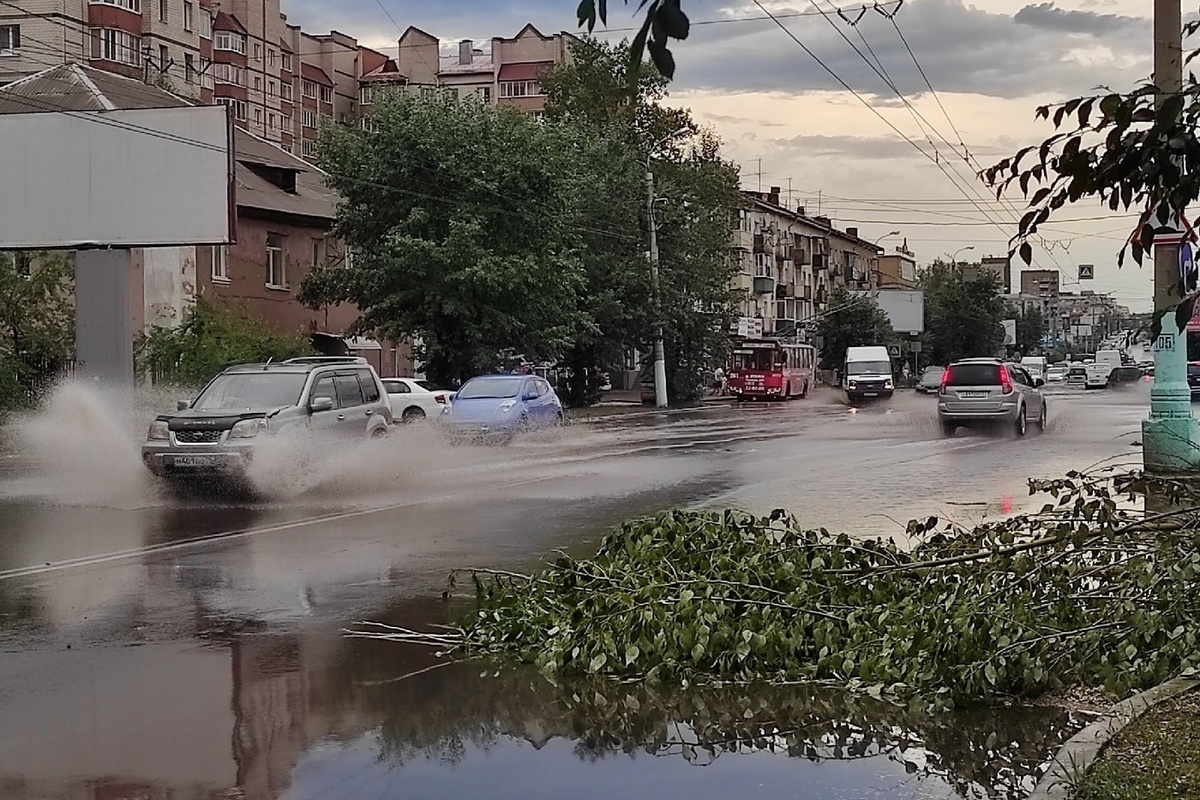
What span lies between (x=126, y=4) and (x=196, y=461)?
Answer: 59.1m

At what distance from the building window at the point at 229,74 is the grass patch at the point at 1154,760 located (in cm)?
8569

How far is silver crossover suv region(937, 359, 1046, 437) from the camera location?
32719 mm

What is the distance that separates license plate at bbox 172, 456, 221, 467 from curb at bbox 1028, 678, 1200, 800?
44.0 feet

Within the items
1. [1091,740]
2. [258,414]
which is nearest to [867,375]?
[258,414]

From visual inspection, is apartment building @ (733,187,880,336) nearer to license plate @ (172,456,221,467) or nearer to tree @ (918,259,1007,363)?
tree @ (918,259,1007,363)

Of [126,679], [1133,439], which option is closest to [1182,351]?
[1133,439]

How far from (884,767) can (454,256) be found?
35.3 meters

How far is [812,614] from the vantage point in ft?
27.4

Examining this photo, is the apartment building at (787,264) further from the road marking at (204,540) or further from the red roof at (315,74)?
Answer: the road marking at (204,540)

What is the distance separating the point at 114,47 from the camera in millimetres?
70125

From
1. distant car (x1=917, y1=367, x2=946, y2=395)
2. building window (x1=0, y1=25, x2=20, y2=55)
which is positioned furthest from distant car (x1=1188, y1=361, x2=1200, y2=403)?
building window (x1=0, y1=25, x2=20, y2=55)

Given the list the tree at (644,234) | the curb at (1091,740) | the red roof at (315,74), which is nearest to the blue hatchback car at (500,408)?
the tree at (644,234)

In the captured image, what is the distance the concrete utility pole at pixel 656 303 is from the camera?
56.6 m

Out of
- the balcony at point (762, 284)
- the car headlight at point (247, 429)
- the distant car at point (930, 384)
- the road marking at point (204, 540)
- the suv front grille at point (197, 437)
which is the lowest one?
the distant car at point (930, 384)
